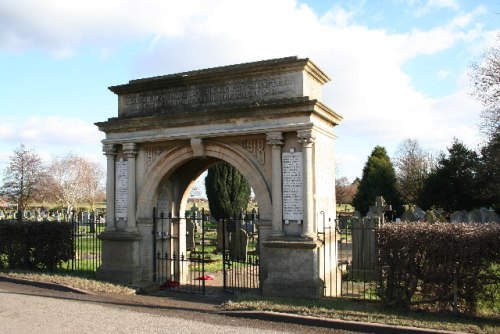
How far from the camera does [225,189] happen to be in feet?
73.3

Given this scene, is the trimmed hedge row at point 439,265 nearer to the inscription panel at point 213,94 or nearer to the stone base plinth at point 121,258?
the inscription panel at point 213,94

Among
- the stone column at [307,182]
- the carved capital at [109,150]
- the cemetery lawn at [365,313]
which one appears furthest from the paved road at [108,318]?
the carved capital at [109,150]

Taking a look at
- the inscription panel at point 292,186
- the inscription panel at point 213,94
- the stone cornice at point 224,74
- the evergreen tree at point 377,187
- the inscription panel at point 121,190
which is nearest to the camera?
the inscription panel at point 292,186

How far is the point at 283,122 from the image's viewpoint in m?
9.08

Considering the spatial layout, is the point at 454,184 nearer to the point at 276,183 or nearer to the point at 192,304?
the point at 276,183

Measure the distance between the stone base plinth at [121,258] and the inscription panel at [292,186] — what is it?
3980 mm

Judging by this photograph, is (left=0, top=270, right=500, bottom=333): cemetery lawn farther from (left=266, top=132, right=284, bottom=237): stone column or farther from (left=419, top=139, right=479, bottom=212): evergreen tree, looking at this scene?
(left=419, top=139, right=479, bottom=212): evergreen tree

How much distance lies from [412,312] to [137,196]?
6.67 m

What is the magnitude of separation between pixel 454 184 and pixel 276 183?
21.7 metres

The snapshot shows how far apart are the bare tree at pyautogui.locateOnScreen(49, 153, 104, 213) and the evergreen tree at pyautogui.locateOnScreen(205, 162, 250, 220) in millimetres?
29693

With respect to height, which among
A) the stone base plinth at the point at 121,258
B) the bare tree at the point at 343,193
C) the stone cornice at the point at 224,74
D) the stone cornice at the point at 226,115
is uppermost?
the stone cornice at the point at 224,74

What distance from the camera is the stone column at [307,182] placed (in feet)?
28.9

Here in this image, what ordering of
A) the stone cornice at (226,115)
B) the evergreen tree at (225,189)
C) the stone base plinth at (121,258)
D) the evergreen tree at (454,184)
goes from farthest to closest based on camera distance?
the evergreen tree at (454,184), the evergreen tree at (225,189), the stone base plinth at (121,258), the stone cornice at (226,115)

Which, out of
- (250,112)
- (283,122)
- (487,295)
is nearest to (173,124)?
(250,112)
